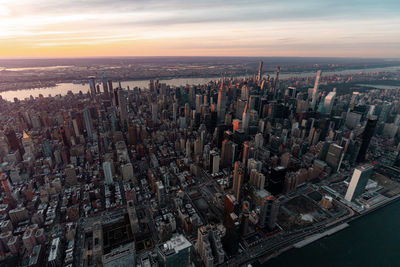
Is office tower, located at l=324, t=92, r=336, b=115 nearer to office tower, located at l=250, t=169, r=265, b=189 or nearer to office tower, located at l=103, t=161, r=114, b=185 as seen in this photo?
office tower, located at l=250, t=169, r=265, b=189

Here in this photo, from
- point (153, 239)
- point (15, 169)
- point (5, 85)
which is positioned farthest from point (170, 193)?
point (5, 85)

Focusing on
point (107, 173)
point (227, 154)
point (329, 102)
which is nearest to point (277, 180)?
point (227, 154)

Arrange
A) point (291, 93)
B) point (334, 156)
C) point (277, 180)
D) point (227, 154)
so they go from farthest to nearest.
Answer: point (291, 93), point (227, 154), point (334, 156), point (277, 180)

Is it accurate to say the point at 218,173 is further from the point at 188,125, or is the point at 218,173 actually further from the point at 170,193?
the point at 188,125

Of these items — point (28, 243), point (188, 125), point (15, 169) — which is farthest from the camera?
point (188, 125)

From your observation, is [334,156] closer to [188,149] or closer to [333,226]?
[333,226]

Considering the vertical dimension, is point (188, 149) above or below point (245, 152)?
below

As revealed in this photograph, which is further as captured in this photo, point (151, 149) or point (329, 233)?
point (151, 149)

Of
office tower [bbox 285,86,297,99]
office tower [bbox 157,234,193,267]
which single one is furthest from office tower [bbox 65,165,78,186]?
office tower [bbox 285,86,297,99]
